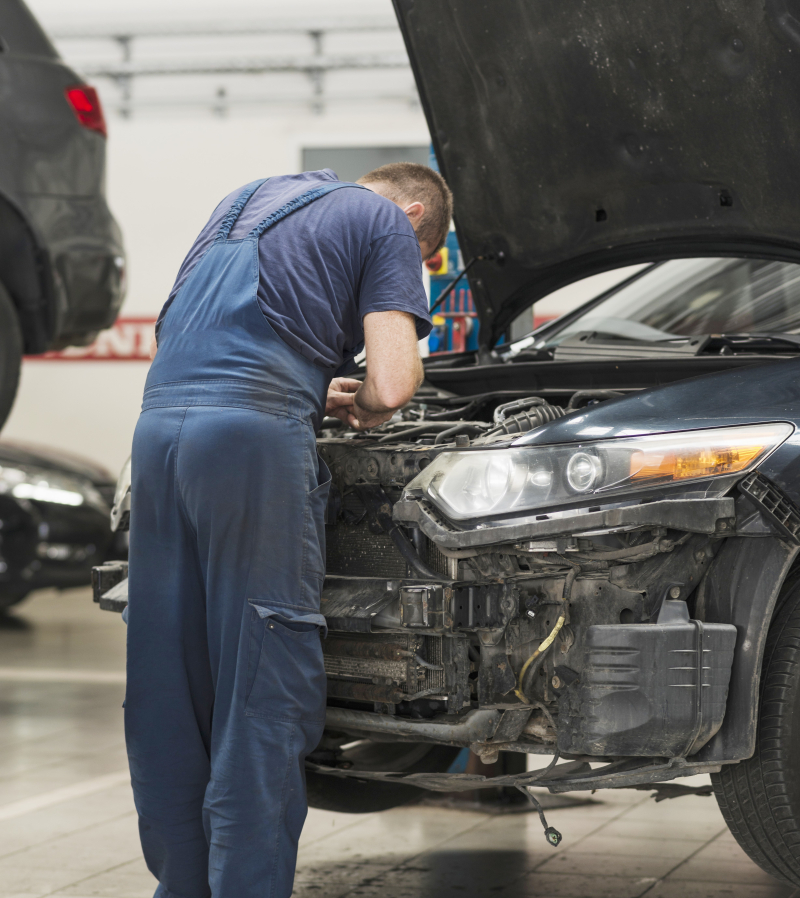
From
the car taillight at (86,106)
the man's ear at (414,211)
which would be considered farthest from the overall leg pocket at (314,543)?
the car taillight at (86,106)

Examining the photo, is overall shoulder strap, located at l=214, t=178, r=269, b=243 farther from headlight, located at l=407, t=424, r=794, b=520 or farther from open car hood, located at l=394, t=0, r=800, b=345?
Answer: open car hood, located at l=394, t=0, r=800, b=345

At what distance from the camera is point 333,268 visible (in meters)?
2.57

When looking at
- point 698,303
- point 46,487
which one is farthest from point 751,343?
point 46,487

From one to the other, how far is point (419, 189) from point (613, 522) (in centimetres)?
100

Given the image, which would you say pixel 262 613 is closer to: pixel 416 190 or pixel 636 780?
pixel 636 780

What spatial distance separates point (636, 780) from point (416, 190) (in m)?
1.41

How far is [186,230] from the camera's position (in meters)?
11.1

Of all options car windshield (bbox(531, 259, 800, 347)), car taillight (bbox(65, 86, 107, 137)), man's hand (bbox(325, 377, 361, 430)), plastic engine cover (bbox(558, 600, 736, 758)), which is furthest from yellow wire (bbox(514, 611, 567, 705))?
car taillight (bbox(65, 86, 107, 137))

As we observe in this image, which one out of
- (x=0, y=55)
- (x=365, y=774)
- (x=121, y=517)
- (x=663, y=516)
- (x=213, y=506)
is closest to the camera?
(x=663, y=516)

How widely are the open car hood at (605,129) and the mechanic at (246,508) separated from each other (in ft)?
3.42

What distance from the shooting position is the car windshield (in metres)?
3.45

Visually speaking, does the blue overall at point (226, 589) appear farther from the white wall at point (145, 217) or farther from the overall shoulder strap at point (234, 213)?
the white wall at point (145, 217)

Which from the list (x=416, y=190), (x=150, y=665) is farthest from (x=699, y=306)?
(x=150, y=665)

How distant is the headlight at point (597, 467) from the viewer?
7.66 ft
